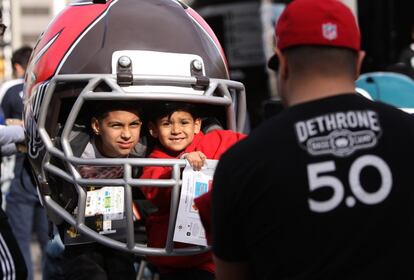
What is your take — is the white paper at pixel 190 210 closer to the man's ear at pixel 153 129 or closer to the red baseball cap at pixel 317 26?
the man's ear at pixel 153 129

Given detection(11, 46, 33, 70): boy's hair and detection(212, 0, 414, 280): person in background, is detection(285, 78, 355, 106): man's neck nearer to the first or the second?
detection(212, 0, 414, 280): person in background

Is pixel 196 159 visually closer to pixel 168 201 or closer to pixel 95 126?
pixel 168 201

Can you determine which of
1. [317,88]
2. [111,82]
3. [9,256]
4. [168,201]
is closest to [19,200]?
[9,256]

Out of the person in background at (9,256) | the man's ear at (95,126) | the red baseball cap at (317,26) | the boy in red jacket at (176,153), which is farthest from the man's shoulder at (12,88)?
the red baseball cap at (317,26)

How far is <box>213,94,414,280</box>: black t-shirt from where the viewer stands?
222 cm

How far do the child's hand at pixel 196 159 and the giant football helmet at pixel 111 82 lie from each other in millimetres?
62

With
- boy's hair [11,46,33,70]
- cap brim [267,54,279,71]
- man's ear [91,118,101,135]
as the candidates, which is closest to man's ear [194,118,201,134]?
man's ear [91,118,101,135]

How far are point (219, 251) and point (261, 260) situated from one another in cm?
12

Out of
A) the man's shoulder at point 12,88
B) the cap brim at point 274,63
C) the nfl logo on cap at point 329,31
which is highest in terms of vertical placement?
the nfl logo on cap at point 329,31

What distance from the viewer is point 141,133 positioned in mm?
3938

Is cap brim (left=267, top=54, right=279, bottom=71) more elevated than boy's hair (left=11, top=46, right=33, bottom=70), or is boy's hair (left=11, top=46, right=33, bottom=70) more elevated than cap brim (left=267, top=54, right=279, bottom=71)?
cap brim (left=267, top=54, right=279, bottom=71)

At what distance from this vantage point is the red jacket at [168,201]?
354cm

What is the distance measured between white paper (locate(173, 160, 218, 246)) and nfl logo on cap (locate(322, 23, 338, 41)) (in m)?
1.19

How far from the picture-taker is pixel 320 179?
2213 mm
